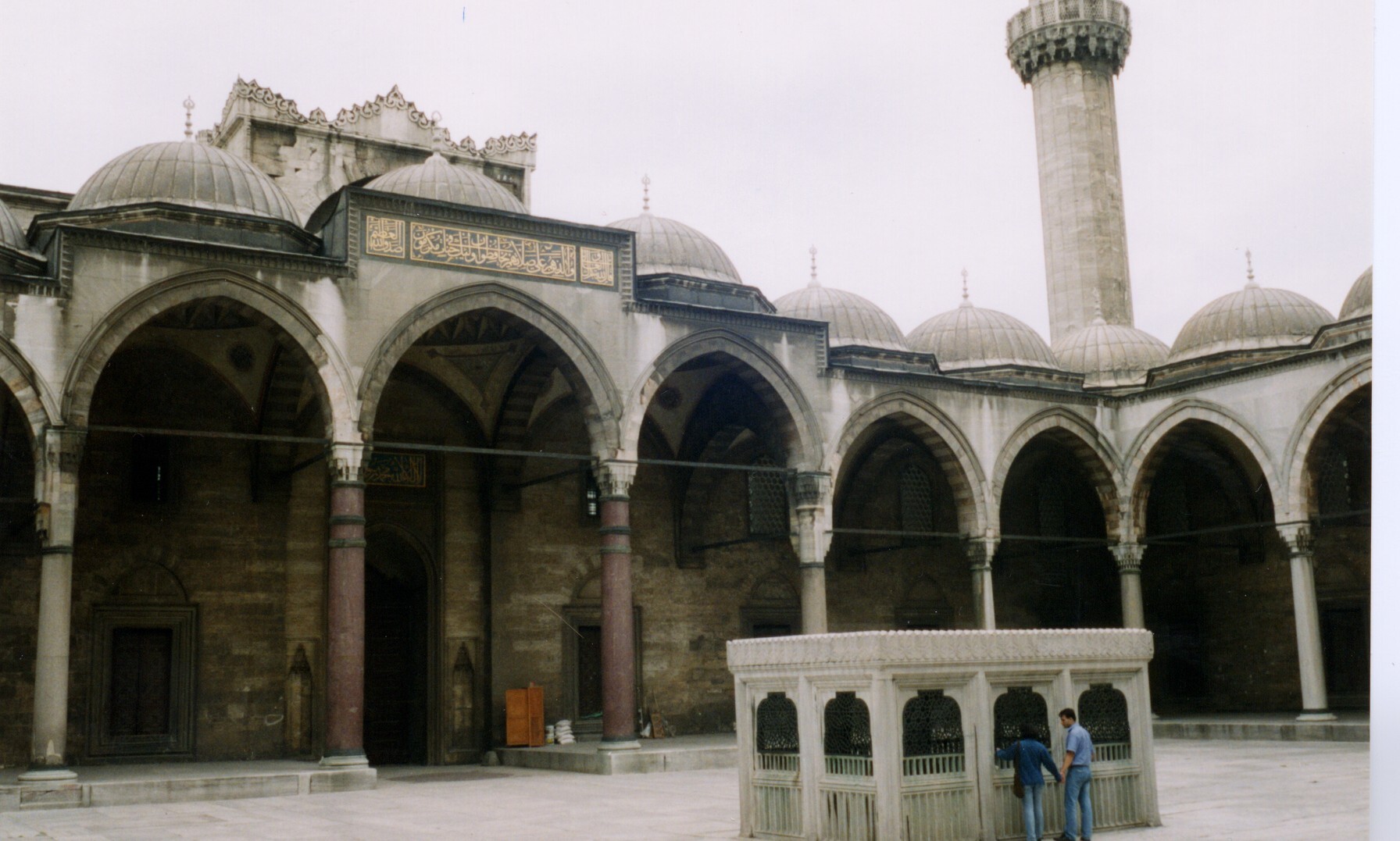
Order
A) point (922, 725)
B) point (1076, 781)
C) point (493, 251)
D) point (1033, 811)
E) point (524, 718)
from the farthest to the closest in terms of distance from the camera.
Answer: point (524, 718)
point (493, 251)
point (1076, 781)
point (922, 725)
point (1033, 811)

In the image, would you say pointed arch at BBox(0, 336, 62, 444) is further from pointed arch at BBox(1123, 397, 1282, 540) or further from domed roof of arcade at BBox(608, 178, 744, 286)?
pointed arch at BBox(1123, 397, 1282, 540)

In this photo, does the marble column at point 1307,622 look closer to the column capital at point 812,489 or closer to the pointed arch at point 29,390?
the column capital at point 812,489

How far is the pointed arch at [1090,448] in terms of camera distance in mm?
20237

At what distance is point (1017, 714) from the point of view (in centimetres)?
888

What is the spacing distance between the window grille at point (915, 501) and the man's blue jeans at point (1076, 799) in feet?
46.6

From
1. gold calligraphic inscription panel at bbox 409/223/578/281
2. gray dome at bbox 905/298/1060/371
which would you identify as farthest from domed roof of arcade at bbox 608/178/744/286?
gray dome at bbox 905/298/1060/371

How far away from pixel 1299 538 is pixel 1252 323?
193 inches

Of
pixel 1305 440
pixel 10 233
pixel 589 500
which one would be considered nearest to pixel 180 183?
pixel 10 233

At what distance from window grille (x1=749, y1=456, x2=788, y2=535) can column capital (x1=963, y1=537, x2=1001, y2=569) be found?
3349 mm

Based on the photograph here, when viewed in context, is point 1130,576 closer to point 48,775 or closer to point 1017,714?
point 1017,714

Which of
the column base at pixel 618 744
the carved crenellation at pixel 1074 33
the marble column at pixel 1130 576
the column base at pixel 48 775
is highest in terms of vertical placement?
the carved crenellation at pixel 1074 33

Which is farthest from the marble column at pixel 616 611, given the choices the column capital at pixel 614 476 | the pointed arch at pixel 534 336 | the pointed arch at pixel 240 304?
the pointed arch at pixel 240 304

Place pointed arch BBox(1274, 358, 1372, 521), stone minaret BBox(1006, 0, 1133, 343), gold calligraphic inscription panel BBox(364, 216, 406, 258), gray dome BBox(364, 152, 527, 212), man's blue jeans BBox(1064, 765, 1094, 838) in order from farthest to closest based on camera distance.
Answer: stone minaret BBox(1006, 0, 1133, 343) < pointed arch BBox(1274, 358, 1372, 521) < gray dome BBox(364, 152, 527, 212) < gold calligraphic inscription panel BBox(364, 216, 406, 258) < man's blue jeans BBox(1064, 765, 1094, 838)

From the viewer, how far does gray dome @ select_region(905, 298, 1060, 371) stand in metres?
22.9
